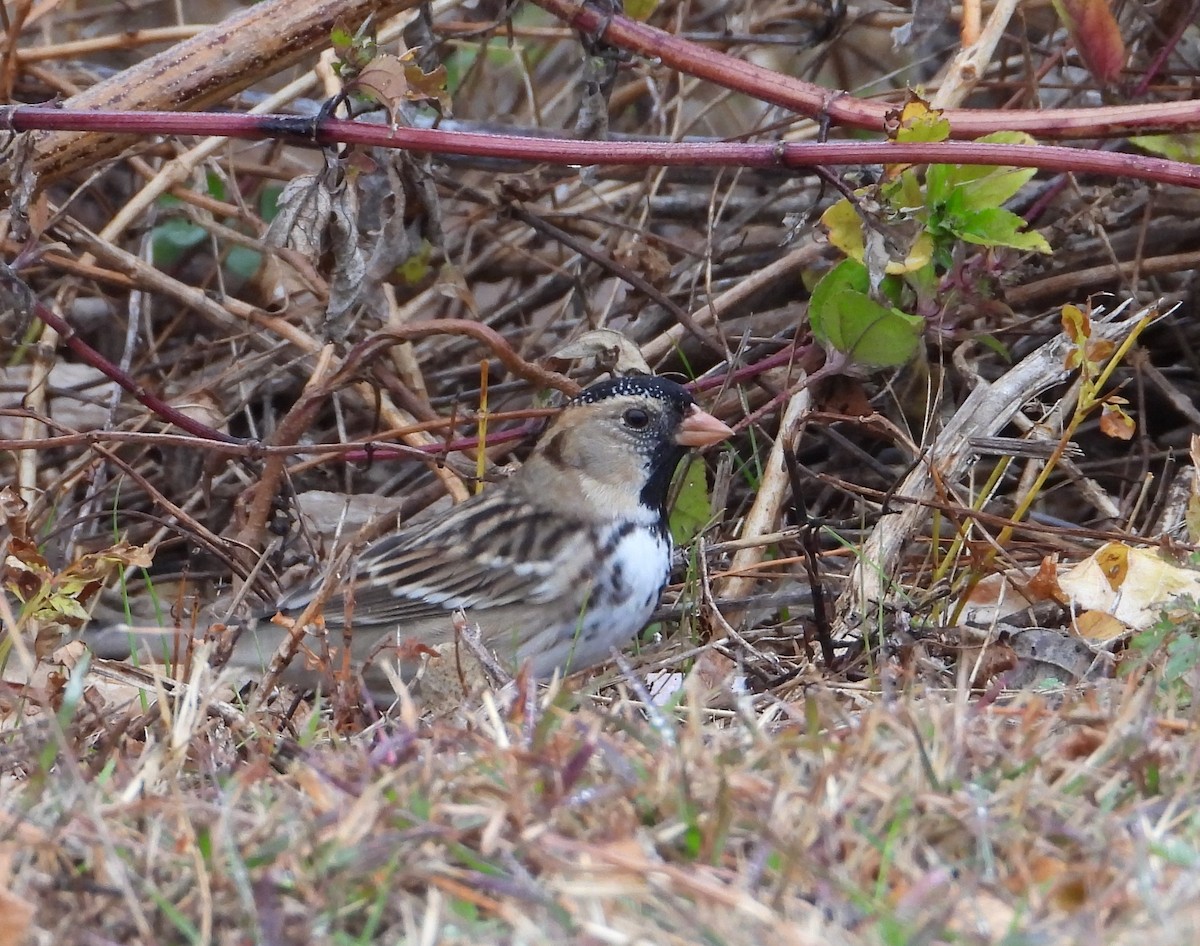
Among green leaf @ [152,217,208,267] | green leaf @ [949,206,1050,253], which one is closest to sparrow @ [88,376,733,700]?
green leaf @ [949,206,1050,253]

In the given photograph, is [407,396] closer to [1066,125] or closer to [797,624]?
[797,624]

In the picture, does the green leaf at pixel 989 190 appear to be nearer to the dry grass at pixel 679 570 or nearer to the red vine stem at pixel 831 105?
the red vine stem at pixel 831 105

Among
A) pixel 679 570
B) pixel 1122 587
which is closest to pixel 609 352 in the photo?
pixel 679 570

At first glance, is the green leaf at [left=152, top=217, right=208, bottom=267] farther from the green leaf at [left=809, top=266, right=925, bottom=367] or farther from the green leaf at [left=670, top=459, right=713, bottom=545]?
the green leaf at [left=809, top=266, right=925, bottom=367]

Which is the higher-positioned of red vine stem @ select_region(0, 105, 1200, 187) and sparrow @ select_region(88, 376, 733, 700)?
red vine stem @ select_region(0, 105, 1200, 187)

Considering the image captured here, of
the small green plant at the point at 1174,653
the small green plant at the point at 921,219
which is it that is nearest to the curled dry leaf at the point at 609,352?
the small green plant at the point at 921,219

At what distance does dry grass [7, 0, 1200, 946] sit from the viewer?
186 centimetres

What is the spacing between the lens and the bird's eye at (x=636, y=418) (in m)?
3.74

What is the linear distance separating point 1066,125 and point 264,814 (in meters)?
2.08

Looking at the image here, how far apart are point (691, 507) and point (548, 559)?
1.83 feet

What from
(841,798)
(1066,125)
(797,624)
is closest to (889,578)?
(797,624)

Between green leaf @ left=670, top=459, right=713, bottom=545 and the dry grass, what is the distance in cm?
8

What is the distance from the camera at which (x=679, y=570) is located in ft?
13.0

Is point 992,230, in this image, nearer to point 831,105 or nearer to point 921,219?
point 921,219
